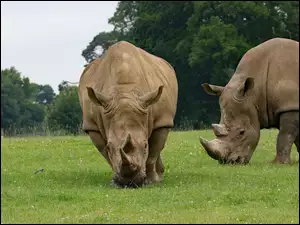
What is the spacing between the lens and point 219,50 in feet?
158

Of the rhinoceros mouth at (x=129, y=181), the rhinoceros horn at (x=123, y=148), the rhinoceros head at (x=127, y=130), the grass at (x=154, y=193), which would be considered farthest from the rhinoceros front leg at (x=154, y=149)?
the rhinoceros horn at (x=123, y=148)

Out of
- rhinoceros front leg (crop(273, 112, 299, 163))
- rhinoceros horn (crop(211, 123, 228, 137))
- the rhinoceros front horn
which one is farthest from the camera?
A: rhinoceros horn (crop(211, 123, 228, 137))

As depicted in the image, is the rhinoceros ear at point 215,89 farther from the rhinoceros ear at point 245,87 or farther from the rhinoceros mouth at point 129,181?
the rhinoceros mouth at point 129,181

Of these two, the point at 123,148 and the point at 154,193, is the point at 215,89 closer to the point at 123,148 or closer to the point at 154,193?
the point at 123,148

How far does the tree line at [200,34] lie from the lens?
47.6 m

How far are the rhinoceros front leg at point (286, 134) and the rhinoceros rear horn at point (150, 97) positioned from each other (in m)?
4.61

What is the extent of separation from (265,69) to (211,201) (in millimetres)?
6720

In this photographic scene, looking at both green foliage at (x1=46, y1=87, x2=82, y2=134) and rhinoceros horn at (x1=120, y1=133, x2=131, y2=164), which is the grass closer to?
rhinoceros horn at (x1=120, y1=133, x2=131, y2=164)

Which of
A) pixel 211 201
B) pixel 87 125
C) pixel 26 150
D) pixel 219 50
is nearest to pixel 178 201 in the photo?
pixel 211 201

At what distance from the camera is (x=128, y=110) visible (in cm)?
1262

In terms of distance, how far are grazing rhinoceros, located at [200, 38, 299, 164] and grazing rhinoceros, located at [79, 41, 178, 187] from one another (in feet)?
10.2

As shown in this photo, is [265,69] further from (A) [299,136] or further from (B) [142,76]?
(B) [142,76]

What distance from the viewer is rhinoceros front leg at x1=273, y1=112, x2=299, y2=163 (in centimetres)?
1675

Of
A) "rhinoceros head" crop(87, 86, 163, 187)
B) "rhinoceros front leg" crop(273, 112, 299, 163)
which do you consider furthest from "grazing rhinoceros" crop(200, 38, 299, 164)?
"rhinoceros head" crop(87, 86, 163, 187)
